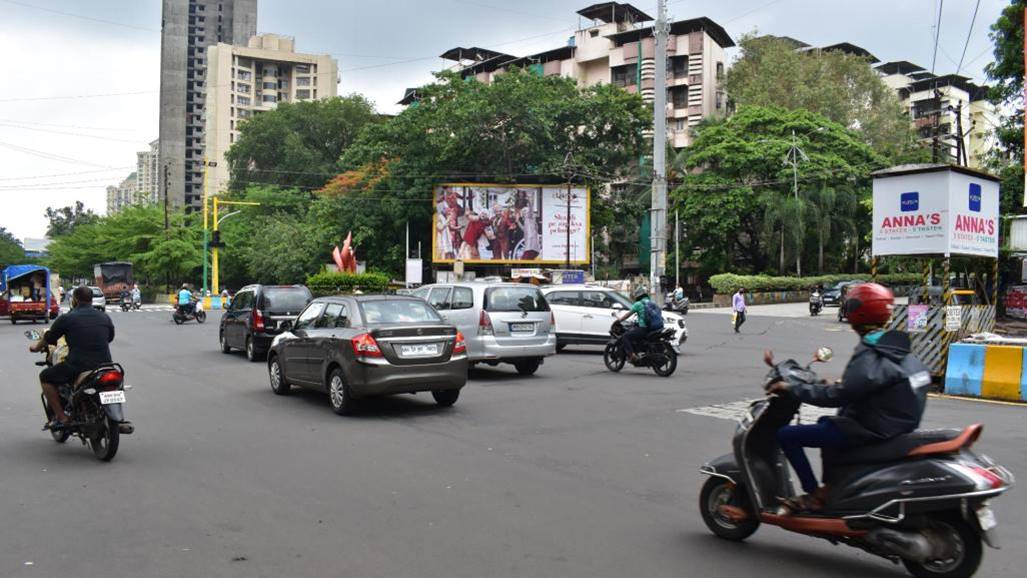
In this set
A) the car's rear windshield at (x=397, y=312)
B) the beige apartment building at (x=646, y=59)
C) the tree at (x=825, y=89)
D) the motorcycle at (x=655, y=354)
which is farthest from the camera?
the beige apartment building at (x=646, y=59)

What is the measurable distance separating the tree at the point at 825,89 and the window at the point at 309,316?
178ft

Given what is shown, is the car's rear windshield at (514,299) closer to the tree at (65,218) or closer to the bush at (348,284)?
the bush at (348,284)

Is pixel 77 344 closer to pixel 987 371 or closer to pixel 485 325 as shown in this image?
pixel 485 325

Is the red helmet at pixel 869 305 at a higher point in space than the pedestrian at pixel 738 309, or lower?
higher

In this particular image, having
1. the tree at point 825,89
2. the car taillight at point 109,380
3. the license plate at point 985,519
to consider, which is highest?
the tree at point 825,89

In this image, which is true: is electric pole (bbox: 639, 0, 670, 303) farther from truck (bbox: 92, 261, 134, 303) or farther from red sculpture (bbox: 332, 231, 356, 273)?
truck (bbox: 92, 261, 134, 303)

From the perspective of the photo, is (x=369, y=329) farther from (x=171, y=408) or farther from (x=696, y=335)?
(x=696, y=335)

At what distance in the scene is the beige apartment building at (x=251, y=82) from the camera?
128m

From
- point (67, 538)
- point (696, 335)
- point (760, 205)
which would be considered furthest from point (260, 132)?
point (67, 538)

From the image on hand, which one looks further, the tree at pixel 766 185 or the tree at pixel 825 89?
the tree at pixel 825 89

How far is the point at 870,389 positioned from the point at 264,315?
1552cm

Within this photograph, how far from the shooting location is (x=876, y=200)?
15.3 meters

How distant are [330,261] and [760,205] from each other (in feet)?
99.4

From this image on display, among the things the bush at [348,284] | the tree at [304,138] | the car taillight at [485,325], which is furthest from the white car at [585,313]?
the tree at [304,138]
